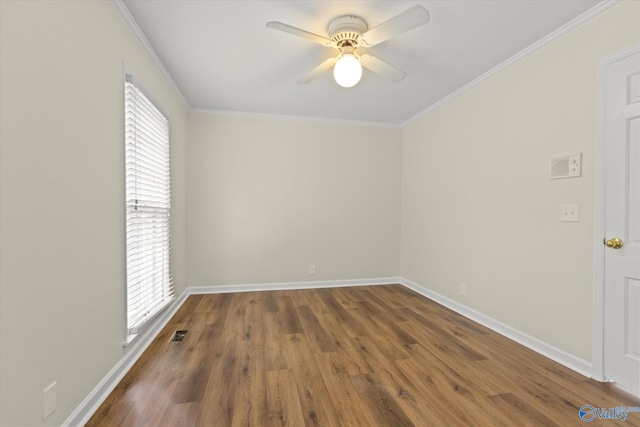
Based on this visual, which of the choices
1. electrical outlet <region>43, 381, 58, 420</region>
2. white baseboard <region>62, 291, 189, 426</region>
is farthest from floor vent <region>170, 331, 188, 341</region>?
electrical outlet <region>43, 381, 58, 420</region>

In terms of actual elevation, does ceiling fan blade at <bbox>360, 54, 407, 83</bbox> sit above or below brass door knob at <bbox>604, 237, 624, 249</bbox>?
above

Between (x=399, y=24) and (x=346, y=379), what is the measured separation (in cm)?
236

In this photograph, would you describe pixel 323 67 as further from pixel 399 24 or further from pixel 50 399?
pixel 50 399

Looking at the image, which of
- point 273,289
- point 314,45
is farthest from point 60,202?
point 273,289

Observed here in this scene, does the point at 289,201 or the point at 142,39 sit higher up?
the point at 142,39

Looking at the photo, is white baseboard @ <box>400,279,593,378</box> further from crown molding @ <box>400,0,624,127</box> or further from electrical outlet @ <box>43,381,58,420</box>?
electrical outlet @ <box>43,381,58,420</box>

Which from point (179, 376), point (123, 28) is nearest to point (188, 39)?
point (123, 28)

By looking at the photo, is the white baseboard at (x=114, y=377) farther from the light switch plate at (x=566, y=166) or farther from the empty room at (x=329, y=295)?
the light switch plate at (x=566, y=166)

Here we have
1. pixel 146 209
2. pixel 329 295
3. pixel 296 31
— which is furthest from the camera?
pixel 329 295

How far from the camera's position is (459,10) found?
193 centimetres

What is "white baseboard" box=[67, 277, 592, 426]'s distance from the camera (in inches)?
63.8

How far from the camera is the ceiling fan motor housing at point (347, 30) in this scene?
1.97m

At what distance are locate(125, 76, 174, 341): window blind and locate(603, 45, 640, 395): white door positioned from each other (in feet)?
11.0

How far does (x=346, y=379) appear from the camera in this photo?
6.27ft
